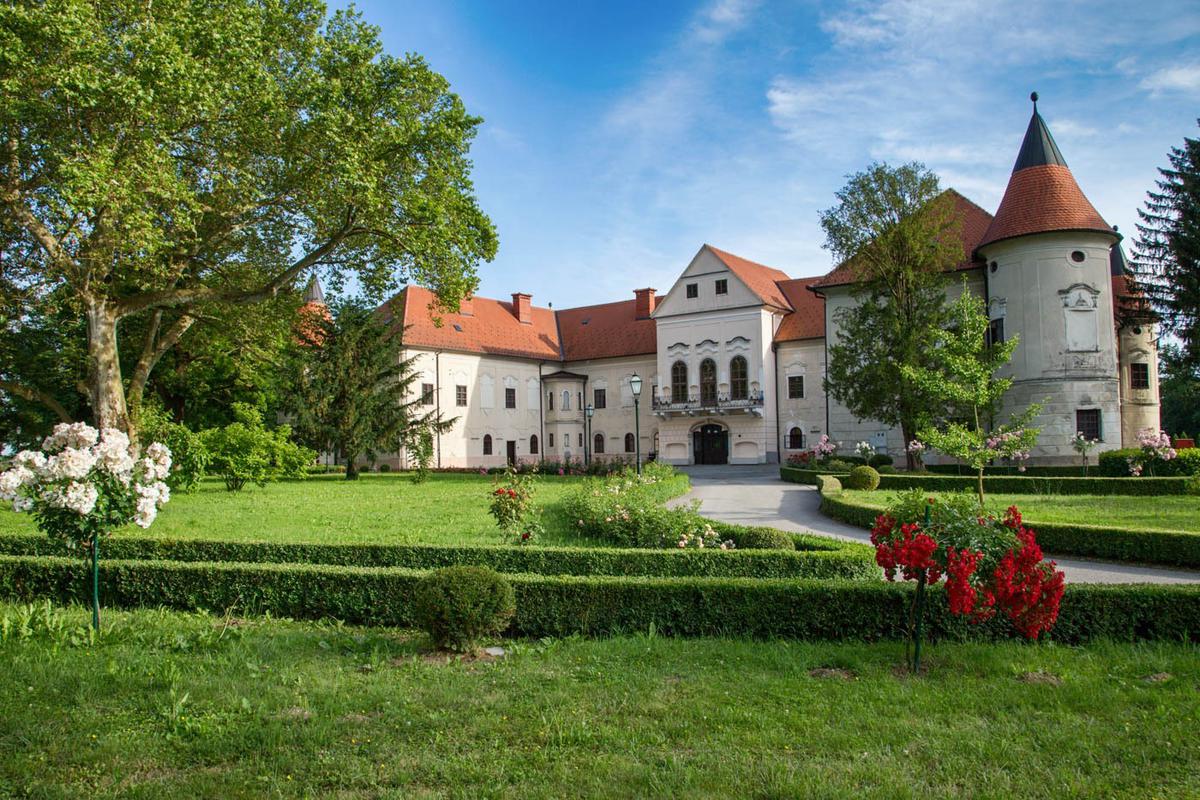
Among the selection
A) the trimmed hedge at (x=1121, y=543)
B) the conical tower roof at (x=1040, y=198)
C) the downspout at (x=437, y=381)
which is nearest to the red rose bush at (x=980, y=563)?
the trimmed hedge at (x=1121, y=543)

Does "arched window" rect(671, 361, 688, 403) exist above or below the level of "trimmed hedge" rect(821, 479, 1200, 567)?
above

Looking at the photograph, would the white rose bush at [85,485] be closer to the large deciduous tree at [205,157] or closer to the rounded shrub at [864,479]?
the large deciduous tree at [205,157]

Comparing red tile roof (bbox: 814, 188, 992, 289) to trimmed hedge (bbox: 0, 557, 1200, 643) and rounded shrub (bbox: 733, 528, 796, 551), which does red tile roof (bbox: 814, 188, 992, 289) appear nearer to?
rounded shrub (bbox: 733, 528, 796, 551)

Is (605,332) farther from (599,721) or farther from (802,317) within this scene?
(599,721)

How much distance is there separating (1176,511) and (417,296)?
3824 cm

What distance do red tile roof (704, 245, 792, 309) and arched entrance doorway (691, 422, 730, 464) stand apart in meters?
7.56

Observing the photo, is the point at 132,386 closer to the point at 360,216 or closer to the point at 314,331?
the point at 360,216

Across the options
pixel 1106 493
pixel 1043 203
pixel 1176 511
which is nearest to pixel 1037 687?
pixel 1176 511

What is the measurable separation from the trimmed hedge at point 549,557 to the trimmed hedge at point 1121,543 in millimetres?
4486

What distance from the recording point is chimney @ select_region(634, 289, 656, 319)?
50969mm

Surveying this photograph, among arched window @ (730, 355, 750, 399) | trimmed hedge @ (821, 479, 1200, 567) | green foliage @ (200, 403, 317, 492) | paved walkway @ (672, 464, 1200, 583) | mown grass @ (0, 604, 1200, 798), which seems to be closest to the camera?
mown grass @ (0, 604, 1200, 798)

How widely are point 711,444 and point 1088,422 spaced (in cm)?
1937

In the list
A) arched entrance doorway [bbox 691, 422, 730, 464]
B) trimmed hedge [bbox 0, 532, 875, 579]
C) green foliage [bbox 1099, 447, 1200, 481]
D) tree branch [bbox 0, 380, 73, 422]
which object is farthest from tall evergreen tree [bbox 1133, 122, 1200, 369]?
tree branch [bbox 0, 380, 73, 422]

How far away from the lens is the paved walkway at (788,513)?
1079 cm
